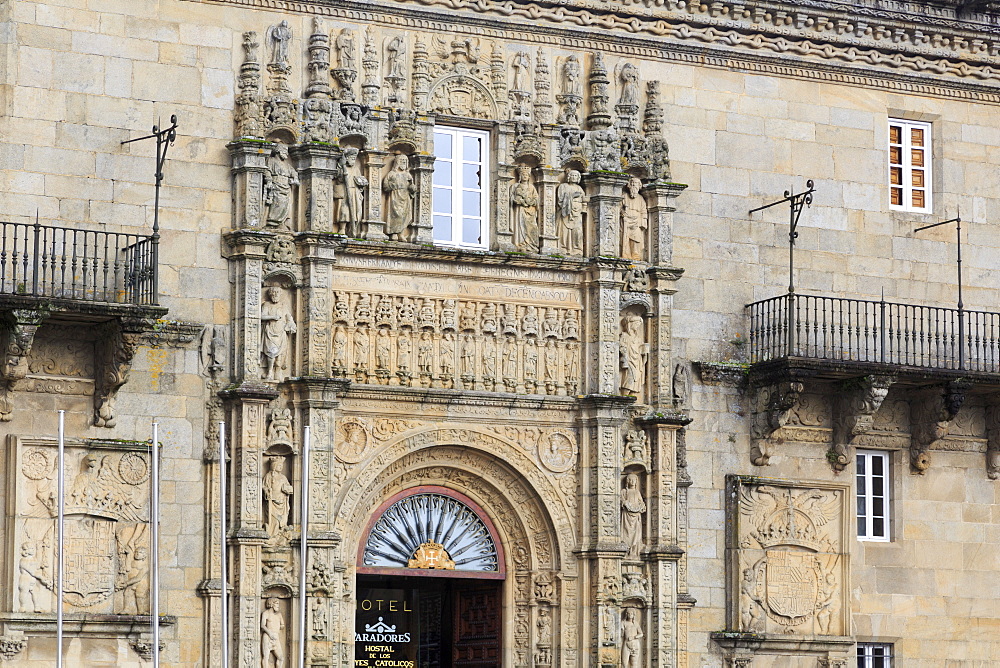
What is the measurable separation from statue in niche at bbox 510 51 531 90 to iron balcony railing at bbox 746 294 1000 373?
4.01 metres

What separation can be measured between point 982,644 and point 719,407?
471 cm

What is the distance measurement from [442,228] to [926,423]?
6.81 meters

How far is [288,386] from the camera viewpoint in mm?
23250

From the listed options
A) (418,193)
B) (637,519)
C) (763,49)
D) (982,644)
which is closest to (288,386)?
(418,193)

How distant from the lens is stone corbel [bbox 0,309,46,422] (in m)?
21.1

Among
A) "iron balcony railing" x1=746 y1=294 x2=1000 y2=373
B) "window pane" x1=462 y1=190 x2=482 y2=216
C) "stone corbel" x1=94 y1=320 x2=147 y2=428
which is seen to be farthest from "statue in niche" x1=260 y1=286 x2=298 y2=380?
"iron balcony railing" x1=746 y1=294 x2=1000 y2=373

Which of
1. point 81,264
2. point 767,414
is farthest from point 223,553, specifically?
point 767,414

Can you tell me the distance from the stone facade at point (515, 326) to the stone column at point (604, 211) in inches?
1.6

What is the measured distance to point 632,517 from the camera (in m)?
24.8

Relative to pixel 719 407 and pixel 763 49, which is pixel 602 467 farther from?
pixel 763 49

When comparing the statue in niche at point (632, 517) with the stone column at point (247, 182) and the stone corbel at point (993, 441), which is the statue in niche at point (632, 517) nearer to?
the stone corbel at point (993, 441)

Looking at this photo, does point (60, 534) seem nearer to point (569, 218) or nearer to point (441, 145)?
point (441, 145)

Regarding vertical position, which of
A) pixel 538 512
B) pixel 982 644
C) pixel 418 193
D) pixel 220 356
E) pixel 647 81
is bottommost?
pixel 982 644

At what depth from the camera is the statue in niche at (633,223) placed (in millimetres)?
25266
